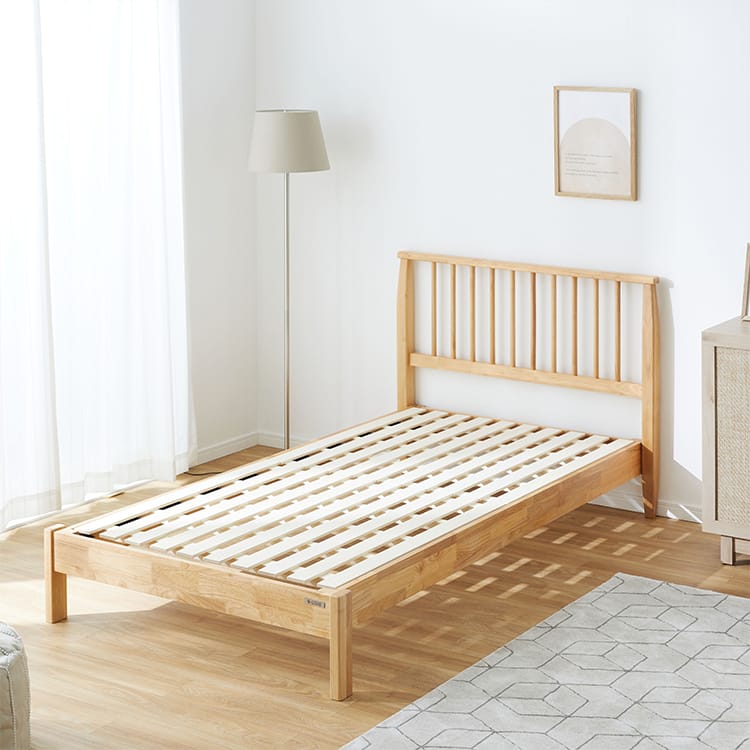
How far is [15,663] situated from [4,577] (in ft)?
4.27

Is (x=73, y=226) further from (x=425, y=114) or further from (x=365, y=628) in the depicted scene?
(x=365, y=628)

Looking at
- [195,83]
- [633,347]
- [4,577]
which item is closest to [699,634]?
[633,347]

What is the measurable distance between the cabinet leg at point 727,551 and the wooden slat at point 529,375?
2.32 feet

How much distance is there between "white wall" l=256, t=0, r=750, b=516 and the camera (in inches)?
184

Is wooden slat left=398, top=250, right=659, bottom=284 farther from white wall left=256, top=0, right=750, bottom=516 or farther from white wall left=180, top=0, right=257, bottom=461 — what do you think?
white wall left=180, top=0, right=257, bottom=461

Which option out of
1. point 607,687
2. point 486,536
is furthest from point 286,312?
point 607,687

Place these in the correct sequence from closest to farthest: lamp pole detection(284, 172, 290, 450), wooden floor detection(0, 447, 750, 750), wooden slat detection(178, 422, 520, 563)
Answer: wooden floor detection(0, 447, 750, 750) < wooden slat detection(178, 422, 520, 563) < lamp pole detection(284, 172, 290, 450)

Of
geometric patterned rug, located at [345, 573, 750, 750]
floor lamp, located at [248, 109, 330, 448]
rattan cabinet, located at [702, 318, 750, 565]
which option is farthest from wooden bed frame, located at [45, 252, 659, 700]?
floor lamp, located at [248, 109, 330, 448]

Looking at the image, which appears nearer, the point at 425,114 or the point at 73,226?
the point at 73,226

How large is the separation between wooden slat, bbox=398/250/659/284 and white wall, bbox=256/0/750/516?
6cm

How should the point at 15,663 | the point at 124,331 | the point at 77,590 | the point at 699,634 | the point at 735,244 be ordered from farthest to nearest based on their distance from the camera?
the point at 124,331 → the point at 735,244 → the point at 77,590 → the point at 699,634 → the point at 15,663

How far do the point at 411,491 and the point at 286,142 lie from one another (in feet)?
5.36

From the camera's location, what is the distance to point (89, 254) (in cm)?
500

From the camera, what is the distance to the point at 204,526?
4.00 m
